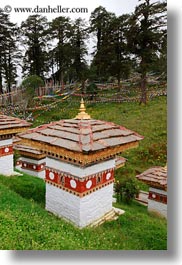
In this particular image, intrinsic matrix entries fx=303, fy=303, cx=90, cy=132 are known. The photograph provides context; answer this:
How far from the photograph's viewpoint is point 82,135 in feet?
13.1

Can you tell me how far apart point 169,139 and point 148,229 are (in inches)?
54.3

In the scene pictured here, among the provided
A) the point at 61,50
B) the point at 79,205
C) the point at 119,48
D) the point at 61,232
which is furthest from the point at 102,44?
the point at 61,232

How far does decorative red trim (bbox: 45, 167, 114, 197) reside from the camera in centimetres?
411

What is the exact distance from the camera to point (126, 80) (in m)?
7.20

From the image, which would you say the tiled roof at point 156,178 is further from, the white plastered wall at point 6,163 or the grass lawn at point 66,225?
the white plastered wall at point 6,163

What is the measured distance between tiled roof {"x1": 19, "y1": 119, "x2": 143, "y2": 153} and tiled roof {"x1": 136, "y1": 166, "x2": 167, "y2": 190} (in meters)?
1.23

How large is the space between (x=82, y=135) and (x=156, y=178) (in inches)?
83.0

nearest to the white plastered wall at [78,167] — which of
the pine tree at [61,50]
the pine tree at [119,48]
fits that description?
the pine tree at [61,50]

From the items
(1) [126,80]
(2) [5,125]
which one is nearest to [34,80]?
(2) [5,125]

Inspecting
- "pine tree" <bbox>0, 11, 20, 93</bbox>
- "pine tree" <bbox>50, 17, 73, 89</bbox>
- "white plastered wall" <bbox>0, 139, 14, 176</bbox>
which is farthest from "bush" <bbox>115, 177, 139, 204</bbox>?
"pine tree" <bbox>0, 11, 20, 93</bbox>

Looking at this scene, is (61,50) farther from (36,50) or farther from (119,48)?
(119,48)

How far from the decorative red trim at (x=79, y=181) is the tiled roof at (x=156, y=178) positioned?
1.18m

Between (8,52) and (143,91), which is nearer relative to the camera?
(8,52)

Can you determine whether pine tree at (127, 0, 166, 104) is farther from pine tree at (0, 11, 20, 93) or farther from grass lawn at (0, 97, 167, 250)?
pine tree at (0, 11, 20, 93)
